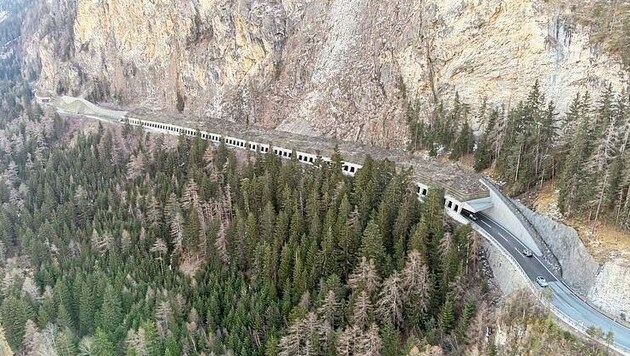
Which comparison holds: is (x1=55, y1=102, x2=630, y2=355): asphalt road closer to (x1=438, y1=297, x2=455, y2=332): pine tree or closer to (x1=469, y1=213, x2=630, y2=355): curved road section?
(x1=469, y1=213, x2=630, y2=355): curved road section

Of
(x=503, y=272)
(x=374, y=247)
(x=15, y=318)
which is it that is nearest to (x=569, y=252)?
(x=503, y=272)

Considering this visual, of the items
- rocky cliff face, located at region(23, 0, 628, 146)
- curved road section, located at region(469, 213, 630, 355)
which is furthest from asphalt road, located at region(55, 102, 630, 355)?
rocky cliff face, located at region(23, 0, 628, 146)

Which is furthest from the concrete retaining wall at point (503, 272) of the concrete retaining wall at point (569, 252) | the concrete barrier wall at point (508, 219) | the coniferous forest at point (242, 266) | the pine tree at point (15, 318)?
the pine tree at point (15, 318)

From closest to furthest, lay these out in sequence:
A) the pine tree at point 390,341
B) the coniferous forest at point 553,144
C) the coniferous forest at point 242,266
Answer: the pine tree at point 390,341
the coniferous forest at point 553,144
the coniferous forest at point 242,266

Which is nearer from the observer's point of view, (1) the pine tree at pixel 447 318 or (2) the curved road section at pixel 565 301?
(2) the curved road section at pixel 565 301

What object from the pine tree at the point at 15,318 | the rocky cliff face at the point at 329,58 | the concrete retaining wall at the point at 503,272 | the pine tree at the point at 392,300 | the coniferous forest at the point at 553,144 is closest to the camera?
the concrete retaining wall at the point at 503,272

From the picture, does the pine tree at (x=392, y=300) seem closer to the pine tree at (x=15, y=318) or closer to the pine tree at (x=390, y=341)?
the pine tree at (x=390, y=341)
